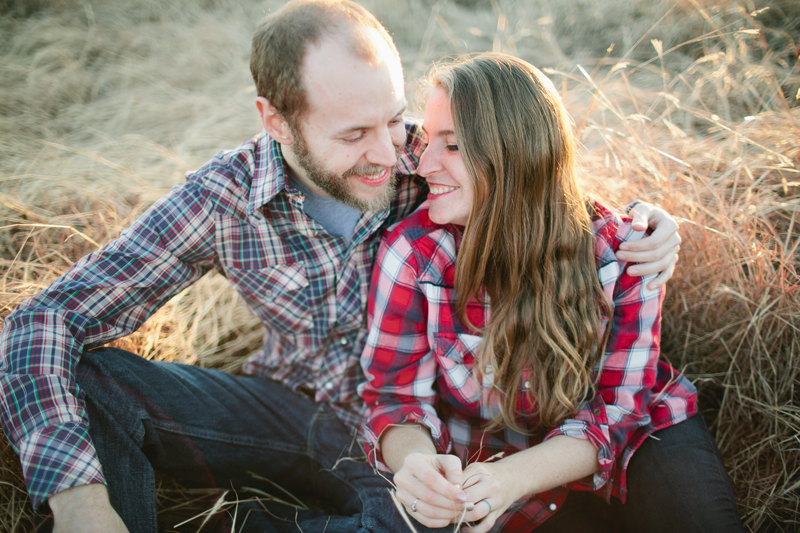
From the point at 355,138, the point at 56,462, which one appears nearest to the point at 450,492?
the point at 56,462

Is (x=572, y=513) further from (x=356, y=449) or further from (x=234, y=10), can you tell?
(x=234, y=10)

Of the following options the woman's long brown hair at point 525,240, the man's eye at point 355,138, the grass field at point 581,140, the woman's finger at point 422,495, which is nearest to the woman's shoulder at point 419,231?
the woman's long brown hair at point 525,240

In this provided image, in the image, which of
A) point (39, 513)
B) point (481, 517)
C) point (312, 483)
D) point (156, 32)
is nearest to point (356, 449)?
point (312, 483)

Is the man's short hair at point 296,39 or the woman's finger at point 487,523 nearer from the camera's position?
the woman's finger at point 487,523

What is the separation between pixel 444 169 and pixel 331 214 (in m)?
0.62

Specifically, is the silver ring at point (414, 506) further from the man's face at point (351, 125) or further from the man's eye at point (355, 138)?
the man's eye at point (355, 138)

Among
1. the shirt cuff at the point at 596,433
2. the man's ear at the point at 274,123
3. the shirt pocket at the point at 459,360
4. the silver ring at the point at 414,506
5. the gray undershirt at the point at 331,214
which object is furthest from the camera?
the gray undershirt at the point at 331,214

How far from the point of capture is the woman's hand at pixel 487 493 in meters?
1.51

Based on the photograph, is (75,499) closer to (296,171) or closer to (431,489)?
(431,489)

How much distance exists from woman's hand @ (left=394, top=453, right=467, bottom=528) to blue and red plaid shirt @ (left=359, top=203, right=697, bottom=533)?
0.87 feet

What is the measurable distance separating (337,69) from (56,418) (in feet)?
5.20

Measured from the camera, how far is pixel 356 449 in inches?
82.7

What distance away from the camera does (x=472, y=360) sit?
1.89 meters

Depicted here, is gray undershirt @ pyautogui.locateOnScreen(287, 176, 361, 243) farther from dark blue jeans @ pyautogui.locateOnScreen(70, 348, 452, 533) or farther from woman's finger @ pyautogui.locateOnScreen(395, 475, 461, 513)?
woman's finger @ pyautogui.locateOnScreen(395, 475, 461, 513)
